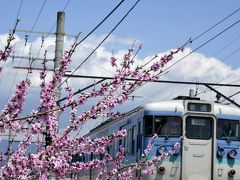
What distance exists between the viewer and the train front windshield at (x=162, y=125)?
14906 millimetres

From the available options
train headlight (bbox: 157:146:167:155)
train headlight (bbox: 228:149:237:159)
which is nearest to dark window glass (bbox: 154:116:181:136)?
train headlight (bbox: 157:146:167:155)

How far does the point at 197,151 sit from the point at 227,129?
1.03 metres

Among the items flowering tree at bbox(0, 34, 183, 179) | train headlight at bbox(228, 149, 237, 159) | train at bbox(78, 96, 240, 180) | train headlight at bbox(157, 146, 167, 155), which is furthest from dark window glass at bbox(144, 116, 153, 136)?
flowering tree at bbox(0, 34, 183, 179)

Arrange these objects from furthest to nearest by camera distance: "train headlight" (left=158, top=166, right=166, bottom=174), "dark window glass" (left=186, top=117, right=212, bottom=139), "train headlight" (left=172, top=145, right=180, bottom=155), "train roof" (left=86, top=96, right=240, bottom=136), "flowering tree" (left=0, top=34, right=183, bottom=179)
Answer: "dark window glass" (left=186, top=117, right=212, bottom=139) < "train roof" (left=86, top=96, right=240, bottom=136) < "train headlight" (left=158, top=166, right=166, bottom=174) < "train headlight" (left=172, top=145, right=180, bottom=155) < "flowering tree" (left=0, top=34, right=183, bottom=179)

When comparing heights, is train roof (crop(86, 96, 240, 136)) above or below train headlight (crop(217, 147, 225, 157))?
above

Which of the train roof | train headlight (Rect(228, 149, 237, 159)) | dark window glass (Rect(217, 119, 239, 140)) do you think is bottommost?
train headlight (Rect(228, 149, 237, 159))

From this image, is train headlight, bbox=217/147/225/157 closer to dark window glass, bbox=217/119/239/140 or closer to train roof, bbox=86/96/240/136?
dark window glass, bbox=217/119/239/140

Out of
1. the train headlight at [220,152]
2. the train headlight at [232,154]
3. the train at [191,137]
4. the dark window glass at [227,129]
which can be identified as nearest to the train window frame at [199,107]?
the train at [191,137]

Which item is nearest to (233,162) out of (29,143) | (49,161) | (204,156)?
(204,156)

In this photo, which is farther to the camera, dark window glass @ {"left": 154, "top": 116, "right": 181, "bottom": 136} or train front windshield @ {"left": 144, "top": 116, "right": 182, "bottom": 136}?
dark window glass @ {"left": 154, "top": 116, "right": 181, "bottom": 136}

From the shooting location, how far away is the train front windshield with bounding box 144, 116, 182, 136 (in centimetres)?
1491

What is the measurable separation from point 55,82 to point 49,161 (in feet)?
3.67

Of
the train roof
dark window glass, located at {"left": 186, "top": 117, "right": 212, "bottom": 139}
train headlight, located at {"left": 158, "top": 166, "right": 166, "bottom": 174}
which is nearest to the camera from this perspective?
train headlight, located at {"left": 158, "top": 166, "right": 166, "bottom": 174}

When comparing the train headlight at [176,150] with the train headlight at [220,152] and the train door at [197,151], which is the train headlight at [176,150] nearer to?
the train door at [197,151]
